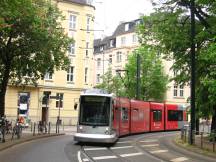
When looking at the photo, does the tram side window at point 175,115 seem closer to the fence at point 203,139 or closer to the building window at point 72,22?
the fence at point 203,139

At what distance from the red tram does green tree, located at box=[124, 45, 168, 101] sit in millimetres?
23601

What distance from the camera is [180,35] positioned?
3325 cm

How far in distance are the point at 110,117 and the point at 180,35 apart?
28.1 ft

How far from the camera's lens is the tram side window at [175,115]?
52344 millimetres

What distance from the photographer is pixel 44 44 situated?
33531 millimetres

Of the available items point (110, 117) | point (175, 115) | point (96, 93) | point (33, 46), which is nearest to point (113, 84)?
point (175, 115)

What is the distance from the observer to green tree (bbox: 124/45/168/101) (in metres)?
73.1

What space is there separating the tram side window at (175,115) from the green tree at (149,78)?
18.0 meters

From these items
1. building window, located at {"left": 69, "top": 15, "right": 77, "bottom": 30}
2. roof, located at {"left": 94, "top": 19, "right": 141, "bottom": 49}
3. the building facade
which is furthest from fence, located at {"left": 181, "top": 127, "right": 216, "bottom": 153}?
roof, located at {"left": 94, "top": 19, "right": 141, "bottom": 49}

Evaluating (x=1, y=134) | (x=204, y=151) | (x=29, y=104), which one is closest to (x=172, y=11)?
(x=204, y=151)

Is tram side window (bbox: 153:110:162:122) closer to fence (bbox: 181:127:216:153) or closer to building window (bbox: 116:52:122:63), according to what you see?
fence (bbox: 181:127:216:153)

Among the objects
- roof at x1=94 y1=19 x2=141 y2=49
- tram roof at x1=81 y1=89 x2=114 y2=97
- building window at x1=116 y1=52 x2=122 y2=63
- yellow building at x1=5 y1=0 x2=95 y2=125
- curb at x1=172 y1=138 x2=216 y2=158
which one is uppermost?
roof at x1=94 y1=19 x2=141 y2=49

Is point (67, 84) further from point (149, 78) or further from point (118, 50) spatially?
point (118, 50)

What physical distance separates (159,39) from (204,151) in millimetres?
10468
